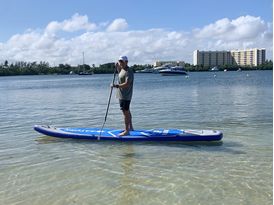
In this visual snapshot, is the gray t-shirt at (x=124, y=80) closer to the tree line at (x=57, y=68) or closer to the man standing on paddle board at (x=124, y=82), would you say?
the man standing on paddle board at (x=124, y=82)

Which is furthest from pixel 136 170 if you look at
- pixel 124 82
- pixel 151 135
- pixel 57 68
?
pixel 57 68

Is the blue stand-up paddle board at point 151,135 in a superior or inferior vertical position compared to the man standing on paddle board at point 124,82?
inferior

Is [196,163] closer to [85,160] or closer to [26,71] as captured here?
[85,160]

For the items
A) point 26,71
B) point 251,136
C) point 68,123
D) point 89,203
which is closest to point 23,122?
point 68,123

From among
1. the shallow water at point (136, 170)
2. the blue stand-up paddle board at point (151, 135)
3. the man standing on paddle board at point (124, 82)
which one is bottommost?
the shallow water at point (136, 170)

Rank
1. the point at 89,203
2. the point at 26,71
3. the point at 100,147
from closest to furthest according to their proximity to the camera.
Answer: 1. the point at 89,203
2. the point at 100,147
3. the point at 26,71

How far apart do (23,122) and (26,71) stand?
587ft

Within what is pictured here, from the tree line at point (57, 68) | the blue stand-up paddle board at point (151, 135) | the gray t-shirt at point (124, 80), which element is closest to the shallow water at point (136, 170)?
the blue stand-up paddle board at point (151, 135)

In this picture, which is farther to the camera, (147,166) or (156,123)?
(156,123)

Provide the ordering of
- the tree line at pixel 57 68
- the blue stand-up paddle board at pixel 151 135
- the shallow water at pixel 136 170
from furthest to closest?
Result: the tree line at pixel 57 68, the blue stand-up paddle board at pixel 151 135, the shallow water at pixel 136 170

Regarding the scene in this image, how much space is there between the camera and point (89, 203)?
260 inches

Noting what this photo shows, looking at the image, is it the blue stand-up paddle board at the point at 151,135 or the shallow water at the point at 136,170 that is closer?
the shallow water at the point at 136,170

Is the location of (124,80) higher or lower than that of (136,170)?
higher

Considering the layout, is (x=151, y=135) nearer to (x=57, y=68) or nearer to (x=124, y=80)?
(x=124, y=80)
